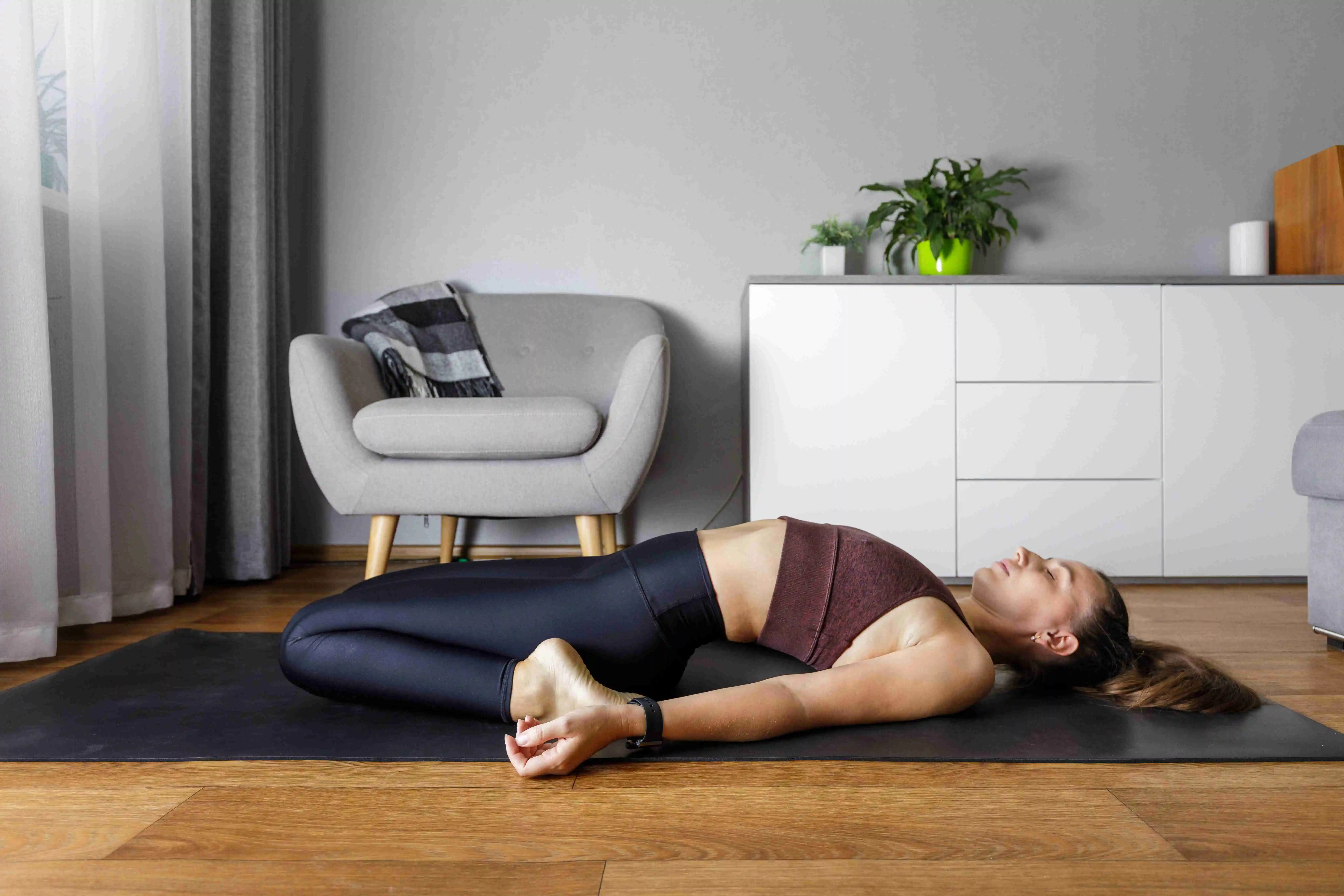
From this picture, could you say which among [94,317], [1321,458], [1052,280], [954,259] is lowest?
[1321,458]

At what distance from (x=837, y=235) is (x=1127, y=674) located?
1850mm

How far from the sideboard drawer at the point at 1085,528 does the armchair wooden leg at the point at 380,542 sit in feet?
5.07

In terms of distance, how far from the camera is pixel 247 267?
2.41m

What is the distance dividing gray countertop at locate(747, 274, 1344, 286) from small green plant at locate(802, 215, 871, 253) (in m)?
0.36

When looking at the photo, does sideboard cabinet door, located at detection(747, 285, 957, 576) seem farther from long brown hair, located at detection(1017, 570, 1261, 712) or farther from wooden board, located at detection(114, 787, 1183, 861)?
wooden board, located at detection(114, 787, 1183, 861)

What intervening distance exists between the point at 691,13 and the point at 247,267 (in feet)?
5.50

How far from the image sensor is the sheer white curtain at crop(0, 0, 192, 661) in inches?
61.4

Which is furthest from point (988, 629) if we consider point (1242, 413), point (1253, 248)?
point (1253, 248)

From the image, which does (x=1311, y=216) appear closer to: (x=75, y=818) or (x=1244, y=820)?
(x=1244, y=820)

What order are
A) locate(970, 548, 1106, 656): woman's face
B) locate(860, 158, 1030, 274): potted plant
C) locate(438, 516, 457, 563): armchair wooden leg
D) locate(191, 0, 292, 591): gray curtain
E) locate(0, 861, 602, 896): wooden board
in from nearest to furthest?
1. locate(0, 861, 602, 896): wooden board
2. locate(970, 548, 1106, 656): woman's face
3. locate(191, 0, 292, 591): gray curtain
4. locate(438, 516, 457, 563): armchair wooden leg
5. locate(860, 158, 1030, 274): potted plant

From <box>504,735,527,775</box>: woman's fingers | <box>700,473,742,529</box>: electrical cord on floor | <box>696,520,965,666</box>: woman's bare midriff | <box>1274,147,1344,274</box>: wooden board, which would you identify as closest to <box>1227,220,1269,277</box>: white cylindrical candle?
<box>1274,147,1344,274</box>: wooden board

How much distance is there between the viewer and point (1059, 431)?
2.45 m

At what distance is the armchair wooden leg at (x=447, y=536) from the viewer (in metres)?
2.61

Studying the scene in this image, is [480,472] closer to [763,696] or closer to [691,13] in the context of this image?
[763,696]
